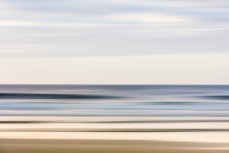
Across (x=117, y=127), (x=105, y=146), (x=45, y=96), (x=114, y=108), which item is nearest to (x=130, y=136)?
(x=105, y=146)

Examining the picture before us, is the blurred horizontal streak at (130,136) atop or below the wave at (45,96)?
below

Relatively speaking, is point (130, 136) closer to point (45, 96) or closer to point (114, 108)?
point (114, 108)

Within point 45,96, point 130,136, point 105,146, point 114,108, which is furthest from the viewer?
point 45,96

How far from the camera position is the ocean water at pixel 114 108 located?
4.29 meters

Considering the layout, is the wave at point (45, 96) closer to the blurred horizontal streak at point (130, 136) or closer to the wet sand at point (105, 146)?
the blurred horizontal streak at point (130, 136)

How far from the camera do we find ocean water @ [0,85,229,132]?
4285 millimetres

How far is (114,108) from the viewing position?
4914 millimetres

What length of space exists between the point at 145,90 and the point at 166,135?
1883 millimetres

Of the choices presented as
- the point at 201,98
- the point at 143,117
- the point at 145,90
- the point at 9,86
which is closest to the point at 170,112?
the point at 143,117

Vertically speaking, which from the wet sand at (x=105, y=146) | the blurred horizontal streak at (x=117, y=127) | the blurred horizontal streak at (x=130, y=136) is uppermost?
the blurred horizontal streak at (x=117, y=127)

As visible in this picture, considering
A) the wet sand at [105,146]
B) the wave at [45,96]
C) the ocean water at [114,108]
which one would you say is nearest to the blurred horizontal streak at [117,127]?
the ocean water at [114,108]

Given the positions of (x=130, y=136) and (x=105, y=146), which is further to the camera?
(x=130, y=136)

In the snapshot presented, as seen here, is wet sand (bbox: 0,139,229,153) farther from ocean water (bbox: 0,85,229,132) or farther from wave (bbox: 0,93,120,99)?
wave (bbox: 0,93,120,99)

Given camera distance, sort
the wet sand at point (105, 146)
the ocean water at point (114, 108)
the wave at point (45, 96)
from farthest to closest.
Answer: the wave at point (45, 96)
the ocean water at point (114, 108)
the wet sand at point (105, 146)
